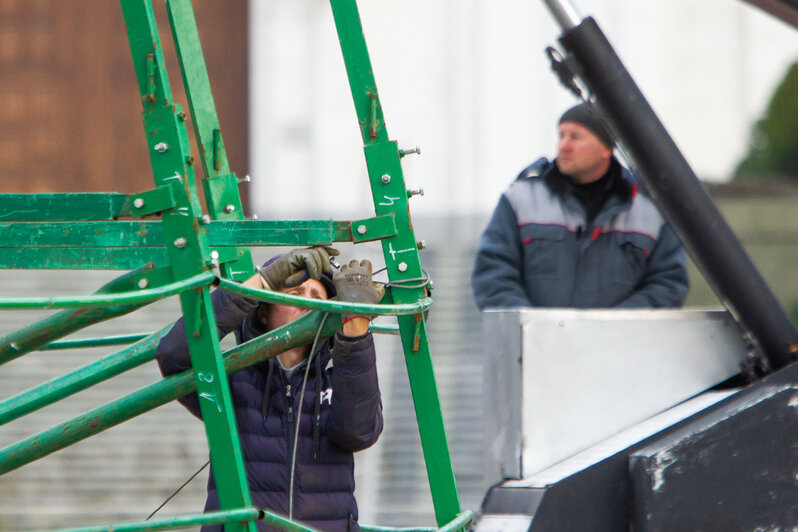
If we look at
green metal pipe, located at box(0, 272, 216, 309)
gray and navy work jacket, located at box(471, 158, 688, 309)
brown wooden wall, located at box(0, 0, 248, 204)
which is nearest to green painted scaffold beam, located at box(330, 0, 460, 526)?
green metal pipe, located at box(0, 272, 216, 309)

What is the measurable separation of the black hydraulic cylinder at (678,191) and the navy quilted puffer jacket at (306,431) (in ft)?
2.35

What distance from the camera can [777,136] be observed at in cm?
748

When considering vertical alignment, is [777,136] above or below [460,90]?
below

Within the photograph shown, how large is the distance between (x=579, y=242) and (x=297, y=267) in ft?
5.06

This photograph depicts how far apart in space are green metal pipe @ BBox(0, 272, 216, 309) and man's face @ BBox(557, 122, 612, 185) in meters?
1.91

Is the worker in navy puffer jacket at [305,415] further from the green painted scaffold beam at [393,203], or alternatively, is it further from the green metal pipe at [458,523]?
the green metal pipe at [458,523]

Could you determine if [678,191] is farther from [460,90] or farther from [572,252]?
[460,90]

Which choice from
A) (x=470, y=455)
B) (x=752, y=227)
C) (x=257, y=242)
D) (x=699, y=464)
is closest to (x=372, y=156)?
(x=257, y=242)

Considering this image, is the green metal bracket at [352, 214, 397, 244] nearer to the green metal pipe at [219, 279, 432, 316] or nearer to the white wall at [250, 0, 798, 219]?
the green metal pipe at [219, 279, 432, 316]

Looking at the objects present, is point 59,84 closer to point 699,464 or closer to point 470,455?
point 470,455

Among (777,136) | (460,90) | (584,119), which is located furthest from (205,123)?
(777,136)

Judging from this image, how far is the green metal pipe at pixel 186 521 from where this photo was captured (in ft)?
5.72

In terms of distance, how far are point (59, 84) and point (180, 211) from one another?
6123mm

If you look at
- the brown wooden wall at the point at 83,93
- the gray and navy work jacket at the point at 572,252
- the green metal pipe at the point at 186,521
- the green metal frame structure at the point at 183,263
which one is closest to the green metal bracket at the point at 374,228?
the green metal frame structure at the point at 183,263
